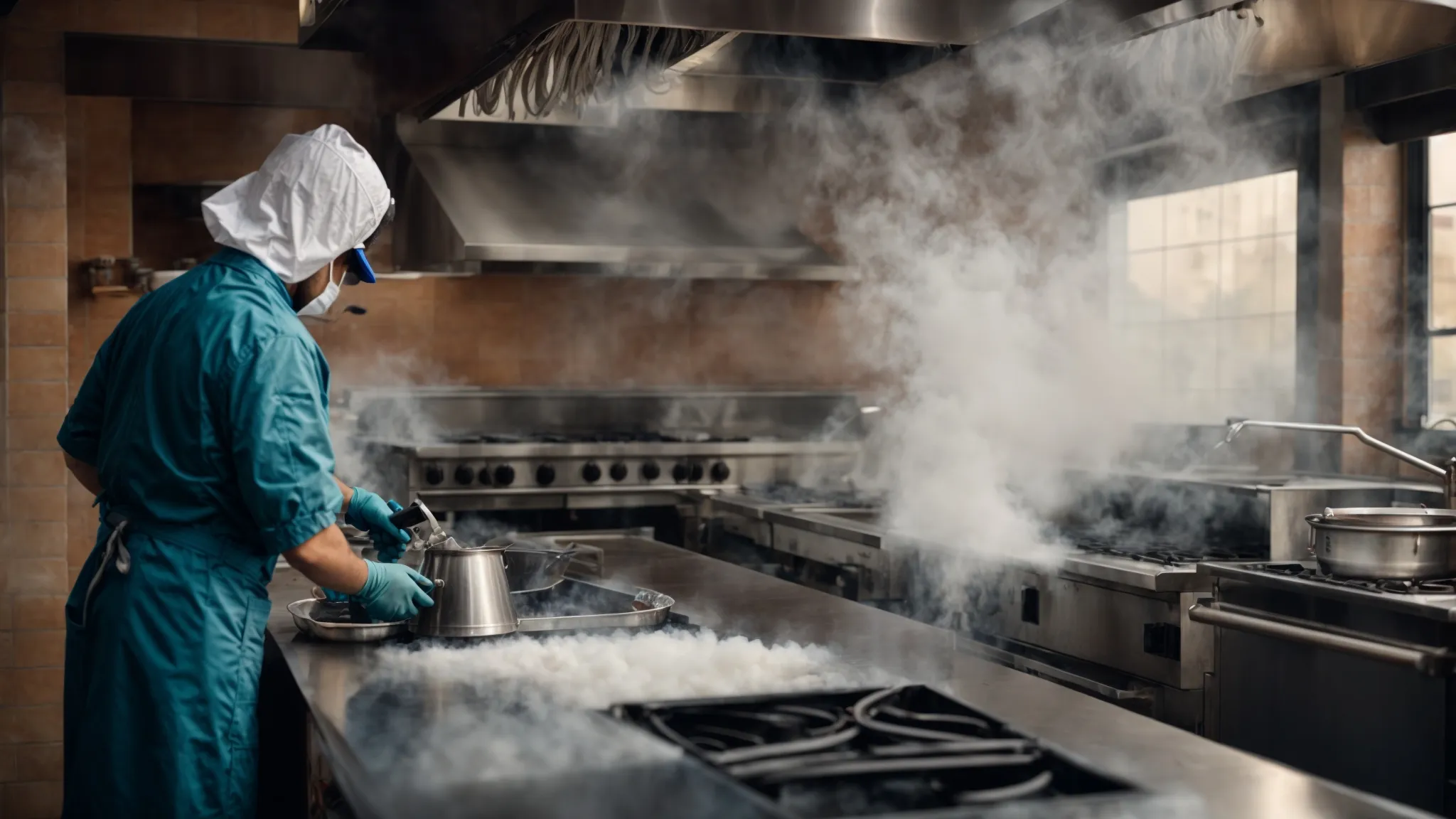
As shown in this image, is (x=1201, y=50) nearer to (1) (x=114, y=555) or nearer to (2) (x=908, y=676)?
(2) (x=908, y=676)

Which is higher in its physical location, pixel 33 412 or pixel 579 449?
pixel 33 412

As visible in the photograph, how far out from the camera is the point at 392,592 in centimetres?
218

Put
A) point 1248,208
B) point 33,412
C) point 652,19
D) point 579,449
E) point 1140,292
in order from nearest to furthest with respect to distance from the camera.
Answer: point 652,19 < point 33,412 < point 1248,208 < point 579,449 < point 1140,292

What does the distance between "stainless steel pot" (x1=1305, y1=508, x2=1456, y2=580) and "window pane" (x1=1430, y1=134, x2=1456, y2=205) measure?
1835 millimetres

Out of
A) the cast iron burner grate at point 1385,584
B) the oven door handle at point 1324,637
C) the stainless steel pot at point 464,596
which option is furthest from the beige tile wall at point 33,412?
the cast iron burner grate at point 1385,584

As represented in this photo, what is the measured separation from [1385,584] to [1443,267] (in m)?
2.04

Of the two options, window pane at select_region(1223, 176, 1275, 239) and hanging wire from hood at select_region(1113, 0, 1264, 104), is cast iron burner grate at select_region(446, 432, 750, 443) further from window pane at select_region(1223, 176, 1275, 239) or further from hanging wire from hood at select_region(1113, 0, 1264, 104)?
hanging wire from hood at select_region(1113, 0, 1264, 104)

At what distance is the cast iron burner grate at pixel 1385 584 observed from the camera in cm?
268

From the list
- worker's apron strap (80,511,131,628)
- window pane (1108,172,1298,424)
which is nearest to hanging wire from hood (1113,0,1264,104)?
worker's apron strap (80,511,131,628)

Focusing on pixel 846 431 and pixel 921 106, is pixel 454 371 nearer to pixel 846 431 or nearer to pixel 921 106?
pixel 846 431

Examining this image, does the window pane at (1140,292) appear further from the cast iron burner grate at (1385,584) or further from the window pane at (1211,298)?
the cast iron burner grate at (1385,584)

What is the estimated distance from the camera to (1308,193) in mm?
4621

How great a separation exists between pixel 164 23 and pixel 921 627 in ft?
12.3

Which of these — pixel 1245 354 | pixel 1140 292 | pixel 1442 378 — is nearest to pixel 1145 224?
pixel 1140 292
